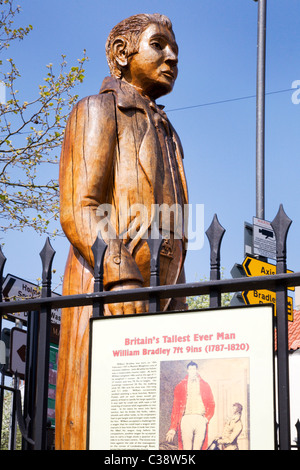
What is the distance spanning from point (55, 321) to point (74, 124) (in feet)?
20.9

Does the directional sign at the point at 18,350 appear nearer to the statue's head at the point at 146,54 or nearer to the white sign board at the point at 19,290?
the white sign board at the point at 19,290

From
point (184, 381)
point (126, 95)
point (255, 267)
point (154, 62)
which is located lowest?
point (184, 381)

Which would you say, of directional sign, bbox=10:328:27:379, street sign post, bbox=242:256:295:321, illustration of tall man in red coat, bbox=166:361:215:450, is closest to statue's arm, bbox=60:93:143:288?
illustration of tall man in red coat, bbox=166:361:215:450

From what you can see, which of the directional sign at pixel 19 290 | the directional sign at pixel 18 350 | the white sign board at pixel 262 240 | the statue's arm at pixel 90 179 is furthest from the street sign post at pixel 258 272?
the statue's arm at pixel 90 179

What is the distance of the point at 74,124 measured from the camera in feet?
12.7

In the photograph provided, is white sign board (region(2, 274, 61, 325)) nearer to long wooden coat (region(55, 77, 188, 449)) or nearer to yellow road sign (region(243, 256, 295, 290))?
yellow road sign (region(243, 256, 295, 290))

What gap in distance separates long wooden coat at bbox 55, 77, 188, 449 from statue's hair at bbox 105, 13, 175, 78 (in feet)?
0.63

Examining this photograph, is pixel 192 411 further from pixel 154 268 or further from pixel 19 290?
pixel 19 290

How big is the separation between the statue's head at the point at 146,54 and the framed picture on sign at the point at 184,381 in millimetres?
1707

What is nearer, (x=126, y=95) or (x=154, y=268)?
(x=154, y=268)

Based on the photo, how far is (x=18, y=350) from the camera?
369 inches

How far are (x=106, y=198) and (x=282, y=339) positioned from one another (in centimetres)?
143

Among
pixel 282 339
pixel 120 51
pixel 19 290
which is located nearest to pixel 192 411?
pixel 282 339

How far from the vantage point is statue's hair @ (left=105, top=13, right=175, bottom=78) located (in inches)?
163
